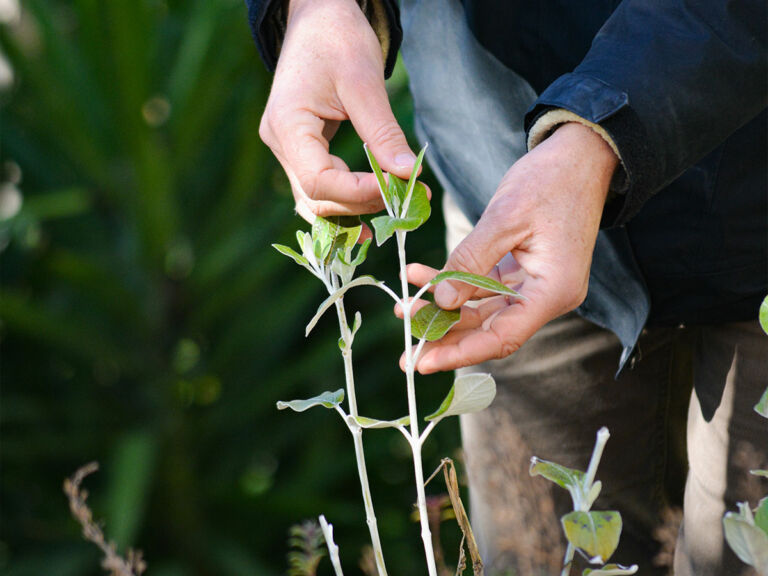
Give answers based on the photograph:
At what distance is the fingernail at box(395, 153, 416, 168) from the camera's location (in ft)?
2.16

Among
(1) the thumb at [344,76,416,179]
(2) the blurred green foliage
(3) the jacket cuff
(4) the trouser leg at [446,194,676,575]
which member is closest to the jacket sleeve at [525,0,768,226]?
(3) the jacket cuff

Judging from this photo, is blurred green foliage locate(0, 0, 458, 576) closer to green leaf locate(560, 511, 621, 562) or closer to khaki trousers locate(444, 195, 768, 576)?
khaki trousers locate(444, 195, 768, 576)

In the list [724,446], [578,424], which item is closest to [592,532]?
[724,446]

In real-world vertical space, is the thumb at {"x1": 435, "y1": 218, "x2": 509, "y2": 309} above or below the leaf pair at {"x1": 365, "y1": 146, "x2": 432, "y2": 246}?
below

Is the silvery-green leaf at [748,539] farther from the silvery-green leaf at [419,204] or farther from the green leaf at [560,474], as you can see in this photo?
the silvery-green leaf at [419,204]

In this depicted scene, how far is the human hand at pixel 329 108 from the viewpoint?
26.8 inches

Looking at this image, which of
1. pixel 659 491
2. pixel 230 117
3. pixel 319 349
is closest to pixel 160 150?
pixel 230 117

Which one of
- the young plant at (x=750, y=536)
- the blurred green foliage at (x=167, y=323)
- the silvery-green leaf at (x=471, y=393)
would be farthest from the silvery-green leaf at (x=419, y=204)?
the blurred green foliage at (x=167, y=323)

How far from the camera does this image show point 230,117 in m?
2.40

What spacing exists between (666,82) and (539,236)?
15 cm

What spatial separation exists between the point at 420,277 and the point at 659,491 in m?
0.56

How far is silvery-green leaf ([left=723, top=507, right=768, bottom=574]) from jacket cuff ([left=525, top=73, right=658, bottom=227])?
275 mm

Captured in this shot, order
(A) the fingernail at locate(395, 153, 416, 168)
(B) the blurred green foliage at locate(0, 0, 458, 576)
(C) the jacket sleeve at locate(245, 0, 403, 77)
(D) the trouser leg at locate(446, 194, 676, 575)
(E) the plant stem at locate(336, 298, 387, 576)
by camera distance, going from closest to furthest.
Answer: (E) the plant stem at locate(336, 298, 387, 576)
(A) the fingernail at locate(395, 153, 416, 168)
(C) the jacket sleeve at locate(245, 0, 403, 77)
(D) the trouser leg at locate(446, 194, 676, 575)
(B) the blurred green foliage at locate(0, 0, 458, 576)

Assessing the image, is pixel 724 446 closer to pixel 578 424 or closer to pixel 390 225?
pixel 578 424
